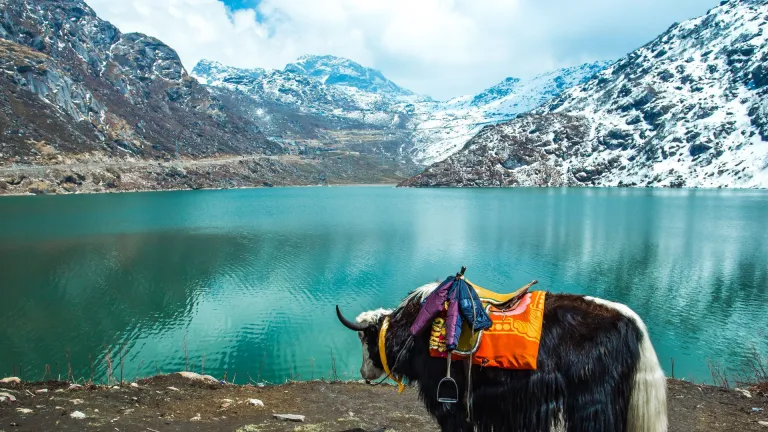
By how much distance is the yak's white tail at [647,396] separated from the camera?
372 centimetres

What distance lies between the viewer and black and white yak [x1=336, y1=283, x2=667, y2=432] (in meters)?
3.77

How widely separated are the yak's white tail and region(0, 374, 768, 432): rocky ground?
2.68 m

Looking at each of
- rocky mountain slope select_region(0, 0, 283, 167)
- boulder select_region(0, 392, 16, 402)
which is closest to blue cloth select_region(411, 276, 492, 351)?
boulder select_region(0, 392, 16, 402)

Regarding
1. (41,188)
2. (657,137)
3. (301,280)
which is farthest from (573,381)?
(657,137)

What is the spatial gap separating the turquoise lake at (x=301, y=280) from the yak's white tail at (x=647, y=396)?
10814 millimetres

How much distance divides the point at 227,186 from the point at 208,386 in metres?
144

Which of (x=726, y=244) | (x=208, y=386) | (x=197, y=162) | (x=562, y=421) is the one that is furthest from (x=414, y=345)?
(x=197, y=162)

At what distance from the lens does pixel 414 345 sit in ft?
14.6

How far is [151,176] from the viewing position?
120 metres

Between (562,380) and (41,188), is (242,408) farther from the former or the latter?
(41,188)

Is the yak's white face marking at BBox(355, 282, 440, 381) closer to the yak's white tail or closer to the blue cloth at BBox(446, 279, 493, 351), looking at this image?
the blue cloth at BBox(446, 279, 493, 351)

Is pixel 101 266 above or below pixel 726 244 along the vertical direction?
below

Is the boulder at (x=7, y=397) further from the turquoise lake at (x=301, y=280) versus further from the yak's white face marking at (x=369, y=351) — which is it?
the turquoise lake at (x=301, y=280)

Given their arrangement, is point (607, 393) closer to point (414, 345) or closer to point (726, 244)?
point (414, 345)
